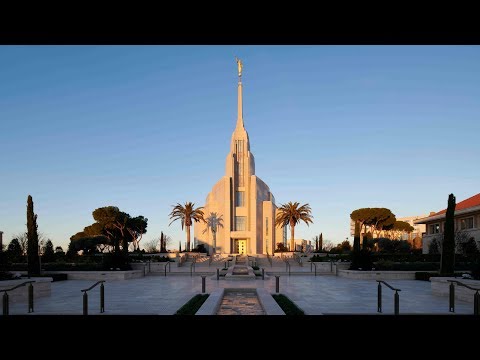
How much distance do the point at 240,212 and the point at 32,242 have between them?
133 feet

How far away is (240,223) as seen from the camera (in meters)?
63.9

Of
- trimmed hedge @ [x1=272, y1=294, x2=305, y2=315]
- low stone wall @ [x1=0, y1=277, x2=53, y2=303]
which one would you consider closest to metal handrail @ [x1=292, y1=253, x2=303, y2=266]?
trimmed hedge @ [x1=272, y1=294, x2=305, y2=315]

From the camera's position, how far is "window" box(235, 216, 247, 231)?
63650mm

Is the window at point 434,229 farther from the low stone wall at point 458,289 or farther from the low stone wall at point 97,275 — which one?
the low stone wall at point 97,275

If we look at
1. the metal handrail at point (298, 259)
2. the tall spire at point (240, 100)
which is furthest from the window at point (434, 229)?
the tall spire at point (240, 100)

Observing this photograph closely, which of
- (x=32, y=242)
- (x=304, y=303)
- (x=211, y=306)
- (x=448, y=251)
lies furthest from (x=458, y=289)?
Answer: (x=32, y=242)

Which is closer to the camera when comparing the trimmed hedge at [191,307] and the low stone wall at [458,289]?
the trimmed hedge at [191,307]

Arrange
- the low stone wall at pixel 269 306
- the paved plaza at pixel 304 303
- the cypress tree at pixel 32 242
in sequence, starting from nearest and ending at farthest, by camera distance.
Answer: the low stone wall at pixel 269 306
the paved plaza at pixel 304 303
the cypress tree at pixel 32 242

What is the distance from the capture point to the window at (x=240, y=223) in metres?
63.7

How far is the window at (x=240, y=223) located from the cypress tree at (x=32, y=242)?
39.8 metres

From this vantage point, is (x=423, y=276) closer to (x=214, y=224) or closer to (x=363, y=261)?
(x=363, y=261)
